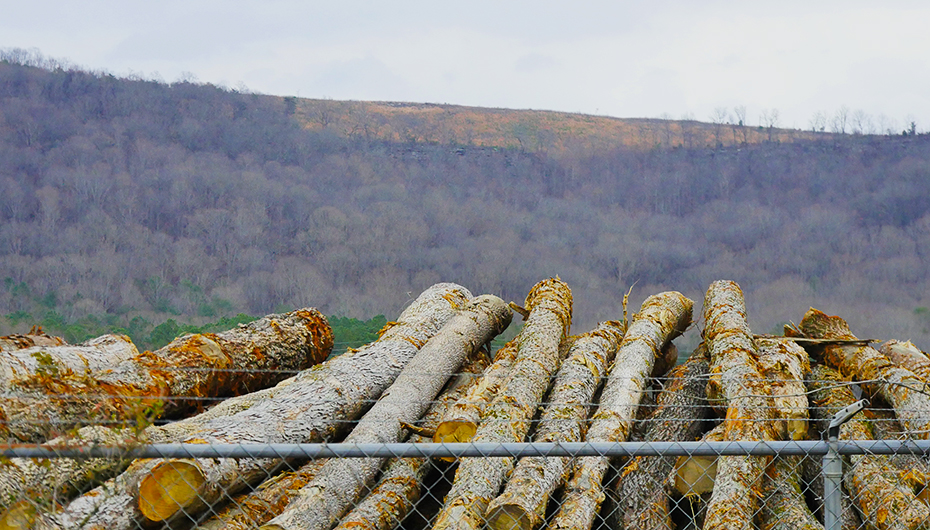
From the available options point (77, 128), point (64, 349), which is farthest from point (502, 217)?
point (64, 349)

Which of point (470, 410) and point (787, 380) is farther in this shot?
point (787, 380)

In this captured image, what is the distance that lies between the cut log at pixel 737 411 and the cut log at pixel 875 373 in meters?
0.65

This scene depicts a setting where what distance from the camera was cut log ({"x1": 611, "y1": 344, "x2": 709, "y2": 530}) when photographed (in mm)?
4238

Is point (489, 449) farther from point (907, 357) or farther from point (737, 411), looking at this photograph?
point (907, 357)

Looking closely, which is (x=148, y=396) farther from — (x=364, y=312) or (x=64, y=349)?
(x=364, y=312)

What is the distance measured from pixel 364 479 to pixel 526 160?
3844 centimetres

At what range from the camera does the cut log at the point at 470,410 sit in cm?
474

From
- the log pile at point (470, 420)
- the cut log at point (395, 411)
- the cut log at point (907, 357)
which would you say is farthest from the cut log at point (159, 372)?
the cut log at point (907, 357)

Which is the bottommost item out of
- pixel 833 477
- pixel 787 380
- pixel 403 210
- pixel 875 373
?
pixel 403 210

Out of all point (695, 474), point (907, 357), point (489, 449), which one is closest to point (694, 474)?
point (695, 474)

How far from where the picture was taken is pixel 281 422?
15.5 feet

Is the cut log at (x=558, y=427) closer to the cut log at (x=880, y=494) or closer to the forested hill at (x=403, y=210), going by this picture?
the cut log at (x=880, y=494)

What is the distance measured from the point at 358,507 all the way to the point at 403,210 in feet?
112

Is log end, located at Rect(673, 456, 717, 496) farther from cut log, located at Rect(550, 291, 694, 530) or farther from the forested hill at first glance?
the forested hill
